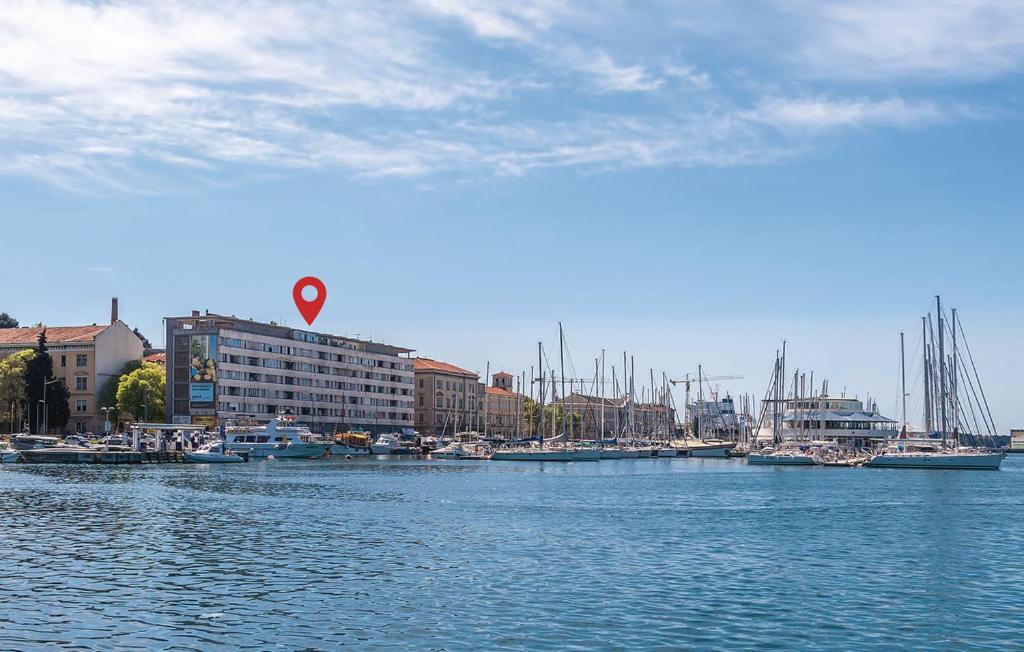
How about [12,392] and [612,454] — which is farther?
[12,392]

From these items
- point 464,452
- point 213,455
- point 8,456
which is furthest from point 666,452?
point 8,456

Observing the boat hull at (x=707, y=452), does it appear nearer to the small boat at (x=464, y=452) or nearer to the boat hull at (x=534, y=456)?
the boat hull at (x=534, y=456)

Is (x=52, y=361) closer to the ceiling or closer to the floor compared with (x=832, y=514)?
closer to the ceiling

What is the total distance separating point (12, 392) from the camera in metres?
185

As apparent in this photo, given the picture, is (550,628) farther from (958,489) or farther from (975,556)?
(958,489)

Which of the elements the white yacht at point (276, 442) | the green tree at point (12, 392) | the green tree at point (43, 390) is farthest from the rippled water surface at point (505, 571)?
the green tree at point (12, 392)

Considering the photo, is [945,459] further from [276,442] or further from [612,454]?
[276,442]

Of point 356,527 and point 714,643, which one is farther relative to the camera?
point 356,527

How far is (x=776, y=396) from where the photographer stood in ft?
547

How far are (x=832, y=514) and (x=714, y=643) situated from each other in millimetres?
44110

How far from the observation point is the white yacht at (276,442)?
6678 inches

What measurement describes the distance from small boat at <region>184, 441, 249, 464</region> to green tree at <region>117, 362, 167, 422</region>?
3869cm

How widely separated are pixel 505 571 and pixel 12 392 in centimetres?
16227

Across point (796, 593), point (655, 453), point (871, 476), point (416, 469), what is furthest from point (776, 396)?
point (796, 593)
